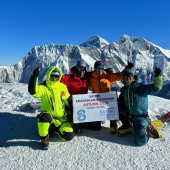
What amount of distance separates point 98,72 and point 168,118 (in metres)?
3.38

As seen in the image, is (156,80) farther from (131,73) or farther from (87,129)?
(87,129)

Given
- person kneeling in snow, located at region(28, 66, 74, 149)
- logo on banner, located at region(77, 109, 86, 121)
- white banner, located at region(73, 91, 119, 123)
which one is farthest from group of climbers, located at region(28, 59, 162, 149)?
logo on banner, located at region(77, 109, 86, 121)

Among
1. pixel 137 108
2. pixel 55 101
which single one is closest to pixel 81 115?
pixel 55 101

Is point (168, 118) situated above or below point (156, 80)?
below

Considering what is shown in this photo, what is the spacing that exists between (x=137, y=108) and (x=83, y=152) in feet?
6.64

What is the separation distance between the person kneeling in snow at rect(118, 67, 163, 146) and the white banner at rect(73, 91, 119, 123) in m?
0.36

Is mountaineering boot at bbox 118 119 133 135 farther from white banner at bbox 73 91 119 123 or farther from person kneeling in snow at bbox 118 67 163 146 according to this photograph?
white banner at bbox 73 91 119 123

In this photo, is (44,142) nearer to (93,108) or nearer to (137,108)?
(93,108)

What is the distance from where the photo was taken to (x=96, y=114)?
834 centimetres

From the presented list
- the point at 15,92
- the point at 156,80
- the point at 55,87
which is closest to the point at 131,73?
the point at 156,80

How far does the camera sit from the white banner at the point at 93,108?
828 cm

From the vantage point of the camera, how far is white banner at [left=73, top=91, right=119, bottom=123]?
8.28 meters

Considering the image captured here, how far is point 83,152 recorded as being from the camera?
718cm

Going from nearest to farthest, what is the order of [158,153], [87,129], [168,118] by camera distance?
[158,153] → [87,129] → [168,118]
